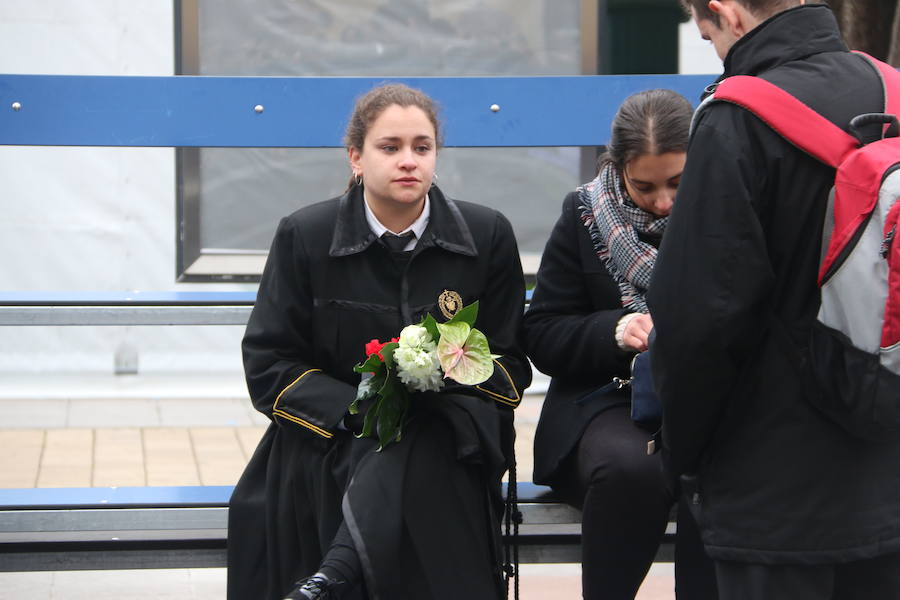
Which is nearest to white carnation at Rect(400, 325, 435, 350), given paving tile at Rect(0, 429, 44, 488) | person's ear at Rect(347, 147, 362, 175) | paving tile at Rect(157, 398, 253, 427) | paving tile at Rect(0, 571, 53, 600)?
person's ear at Rect(347, 147, 362, 175)

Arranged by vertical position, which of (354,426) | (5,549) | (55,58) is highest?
(55,58)

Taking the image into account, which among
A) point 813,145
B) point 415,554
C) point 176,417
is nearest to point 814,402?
point 813,145

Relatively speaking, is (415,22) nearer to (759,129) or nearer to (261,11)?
(261,11)

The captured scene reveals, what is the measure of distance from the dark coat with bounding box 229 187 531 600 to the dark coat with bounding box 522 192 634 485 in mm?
66

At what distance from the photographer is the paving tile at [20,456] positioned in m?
5.23

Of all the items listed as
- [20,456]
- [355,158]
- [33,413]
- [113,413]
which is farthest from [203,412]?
[355,158]

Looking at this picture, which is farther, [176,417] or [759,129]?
[176,417]

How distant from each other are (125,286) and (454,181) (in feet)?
5.95

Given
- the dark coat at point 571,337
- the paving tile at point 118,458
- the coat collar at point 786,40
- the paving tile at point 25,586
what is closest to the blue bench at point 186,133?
the dark coat at point 571,337

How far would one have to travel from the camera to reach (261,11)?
6547 millimetres

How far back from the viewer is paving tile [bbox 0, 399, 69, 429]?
6395mm

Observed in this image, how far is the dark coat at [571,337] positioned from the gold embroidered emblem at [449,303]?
20cm

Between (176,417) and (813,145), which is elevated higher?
(813,145)

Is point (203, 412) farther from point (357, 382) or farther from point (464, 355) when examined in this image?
point (464, 355)
